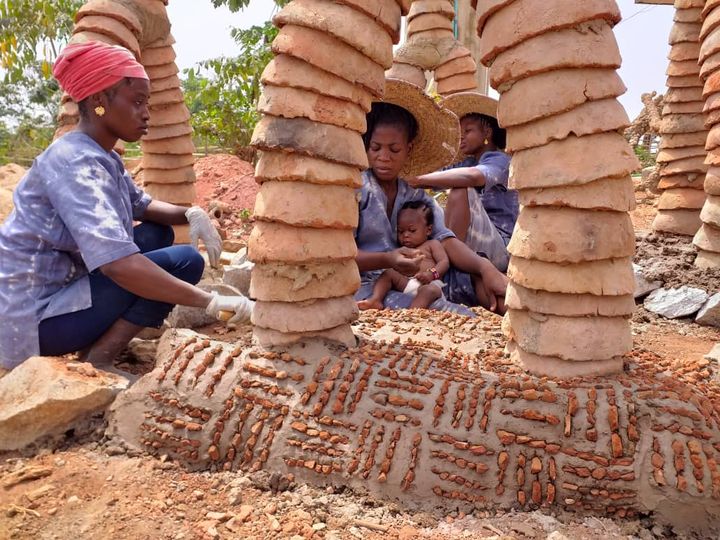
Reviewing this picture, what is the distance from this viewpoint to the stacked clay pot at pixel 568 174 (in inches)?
89.2

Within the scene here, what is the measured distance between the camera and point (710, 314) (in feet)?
14.7

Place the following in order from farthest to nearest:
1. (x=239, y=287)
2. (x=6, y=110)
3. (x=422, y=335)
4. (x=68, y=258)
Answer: (x=6, y=110)
(x=239, y=287)
(x=422, y=335)
(x=68, y=258)

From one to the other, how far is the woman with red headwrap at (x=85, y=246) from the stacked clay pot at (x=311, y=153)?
1.13ft

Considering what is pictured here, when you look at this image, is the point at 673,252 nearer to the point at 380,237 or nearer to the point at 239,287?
the point at 380,237

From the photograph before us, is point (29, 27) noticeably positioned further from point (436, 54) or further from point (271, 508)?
point (271, 508)

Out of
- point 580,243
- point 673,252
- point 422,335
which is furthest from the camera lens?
point 673,252

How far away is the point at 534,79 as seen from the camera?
7.65 ft

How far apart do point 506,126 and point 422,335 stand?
1.11 m

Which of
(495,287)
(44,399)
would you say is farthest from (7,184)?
(495,287)

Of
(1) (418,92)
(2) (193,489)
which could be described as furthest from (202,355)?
(1) (418,92)

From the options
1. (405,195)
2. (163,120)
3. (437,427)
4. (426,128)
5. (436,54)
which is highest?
(436,54)

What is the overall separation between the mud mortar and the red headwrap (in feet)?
3.95

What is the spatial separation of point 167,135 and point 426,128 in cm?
273

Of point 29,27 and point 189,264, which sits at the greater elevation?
point 29,27
